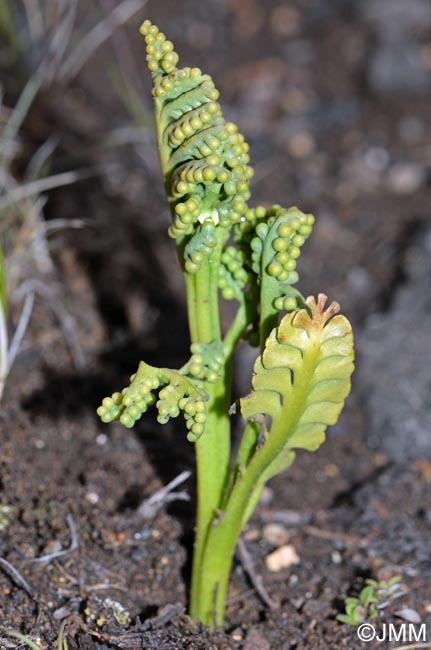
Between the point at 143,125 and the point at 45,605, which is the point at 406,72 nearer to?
the point at 143,125

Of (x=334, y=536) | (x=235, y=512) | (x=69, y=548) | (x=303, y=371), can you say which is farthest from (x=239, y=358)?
(x=303, y=371)

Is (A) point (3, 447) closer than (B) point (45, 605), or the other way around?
(B) point (45, 605)

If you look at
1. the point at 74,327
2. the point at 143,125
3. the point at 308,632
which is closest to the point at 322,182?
the point at 143,125

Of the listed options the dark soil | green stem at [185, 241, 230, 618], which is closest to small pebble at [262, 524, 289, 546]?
the dark soil

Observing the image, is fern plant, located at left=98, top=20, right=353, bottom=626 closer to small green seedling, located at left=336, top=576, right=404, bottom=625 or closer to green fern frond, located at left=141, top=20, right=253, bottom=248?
green fern frond, located at left=141, top=20, right=253, bottom=248

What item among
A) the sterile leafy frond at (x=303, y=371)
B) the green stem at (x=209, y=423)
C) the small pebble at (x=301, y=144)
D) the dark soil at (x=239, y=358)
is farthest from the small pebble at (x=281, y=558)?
the small pebble at (x=301, y=144)

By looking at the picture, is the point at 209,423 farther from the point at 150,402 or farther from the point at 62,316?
the point at 62,316

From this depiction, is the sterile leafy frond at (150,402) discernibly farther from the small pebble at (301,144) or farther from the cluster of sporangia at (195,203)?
the small pebble at (301,144)
